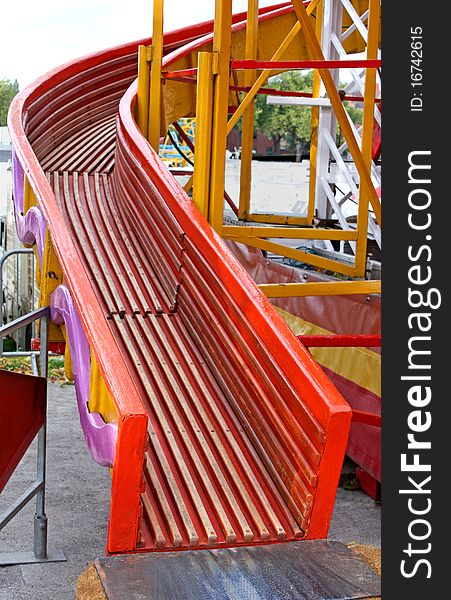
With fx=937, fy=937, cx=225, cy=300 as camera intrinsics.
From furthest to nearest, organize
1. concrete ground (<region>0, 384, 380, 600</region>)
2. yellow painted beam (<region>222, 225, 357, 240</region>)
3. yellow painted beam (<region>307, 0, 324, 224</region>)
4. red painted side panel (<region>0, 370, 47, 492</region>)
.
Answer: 1. yellow painted beam (<region>307, 0, 324, 224</region>)
2. yellow painted beam (<region>222, 225, 357, 240</region>)
3. concrete ground (<region>0, 384, 380, 600</region>)
4. red painted side panel (<region>0, 370, 47, 492</region>)

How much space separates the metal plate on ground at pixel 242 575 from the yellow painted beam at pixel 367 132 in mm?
3750

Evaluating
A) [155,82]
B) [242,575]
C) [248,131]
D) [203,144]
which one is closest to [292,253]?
[203,144]

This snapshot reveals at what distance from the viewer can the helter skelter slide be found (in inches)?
154

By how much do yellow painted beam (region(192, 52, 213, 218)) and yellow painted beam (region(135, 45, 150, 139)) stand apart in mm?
2167

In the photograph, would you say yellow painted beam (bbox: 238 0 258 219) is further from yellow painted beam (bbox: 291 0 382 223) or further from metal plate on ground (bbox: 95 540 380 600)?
metal plate on ground (bbox: 95 540 380 600)

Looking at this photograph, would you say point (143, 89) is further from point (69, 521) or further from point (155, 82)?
point (69, 521)

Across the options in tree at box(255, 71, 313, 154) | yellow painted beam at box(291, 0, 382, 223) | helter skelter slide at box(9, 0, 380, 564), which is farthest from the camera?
tree at box(255, 71, 313, 154)

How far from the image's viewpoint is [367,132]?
6953 millimetres

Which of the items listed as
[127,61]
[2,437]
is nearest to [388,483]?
[2,437]

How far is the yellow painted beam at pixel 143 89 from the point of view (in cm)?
770

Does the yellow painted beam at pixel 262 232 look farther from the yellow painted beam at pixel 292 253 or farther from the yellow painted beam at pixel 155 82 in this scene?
→ the yellow painted beam at pixel 155 82

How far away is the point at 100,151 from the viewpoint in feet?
25.6

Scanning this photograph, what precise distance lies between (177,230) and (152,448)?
4.98 feet

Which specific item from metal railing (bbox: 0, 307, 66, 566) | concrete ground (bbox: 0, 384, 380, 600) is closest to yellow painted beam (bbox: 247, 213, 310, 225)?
concrete ground (bbox: 0, 384, 380, 600)
